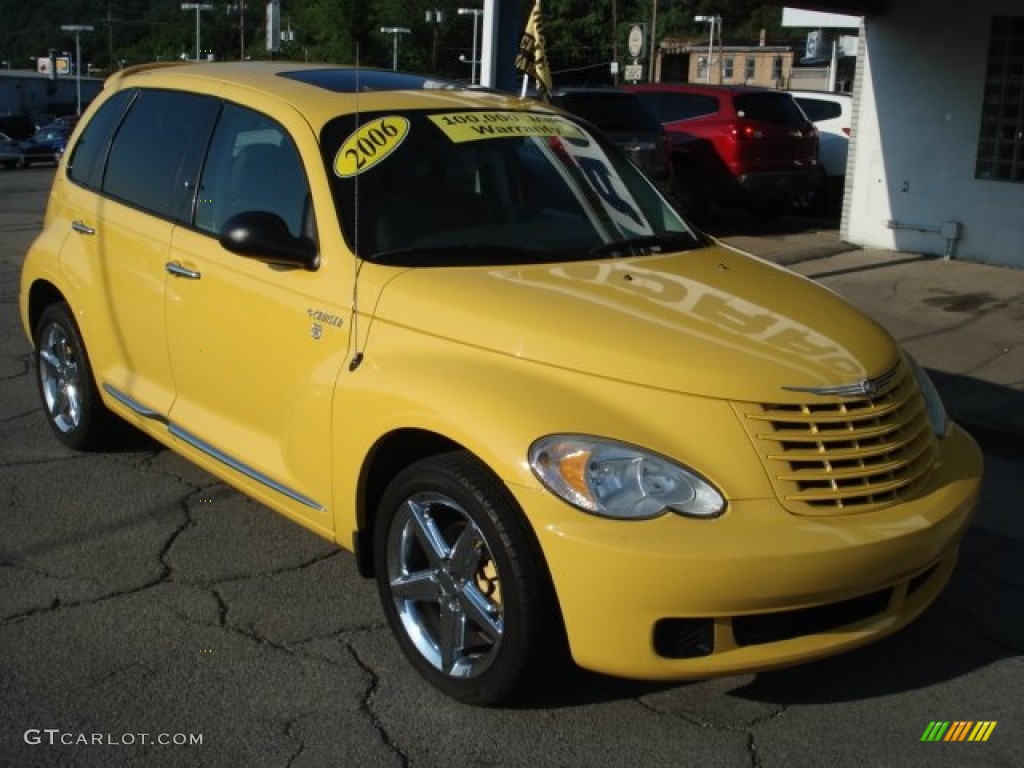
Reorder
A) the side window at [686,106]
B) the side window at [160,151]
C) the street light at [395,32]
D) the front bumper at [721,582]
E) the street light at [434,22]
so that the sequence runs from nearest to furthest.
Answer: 1. the front bumper at [721,582]
2. the side window at [160,151]
3. the side window at [686,106]
4. the street light at [395,32]
5. the street light at [434,22]

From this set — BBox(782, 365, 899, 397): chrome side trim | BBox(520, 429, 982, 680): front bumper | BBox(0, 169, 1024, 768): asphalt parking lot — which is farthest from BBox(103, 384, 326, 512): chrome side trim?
BBox(782, 365, 899, 397): chrome side trim

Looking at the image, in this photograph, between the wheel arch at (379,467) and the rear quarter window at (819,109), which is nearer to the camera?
the wheel arch at (379,467)

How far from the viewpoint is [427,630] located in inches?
142

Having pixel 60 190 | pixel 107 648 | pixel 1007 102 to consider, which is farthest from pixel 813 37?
pixel 107 648

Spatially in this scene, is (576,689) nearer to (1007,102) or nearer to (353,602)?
(353,602)

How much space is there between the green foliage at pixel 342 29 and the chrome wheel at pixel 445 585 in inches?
328

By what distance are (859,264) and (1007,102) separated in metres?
2.14

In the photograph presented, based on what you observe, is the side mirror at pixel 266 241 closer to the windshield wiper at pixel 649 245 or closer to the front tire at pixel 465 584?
the front tire at pixel 465 584

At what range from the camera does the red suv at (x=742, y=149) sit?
1445cm

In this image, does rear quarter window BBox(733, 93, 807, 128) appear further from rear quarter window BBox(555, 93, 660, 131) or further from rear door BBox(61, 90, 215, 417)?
rear door BBox(61, 90, 215, 417)

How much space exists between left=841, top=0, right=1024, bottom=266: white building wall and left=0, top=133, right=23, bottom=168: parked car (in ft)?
87.7

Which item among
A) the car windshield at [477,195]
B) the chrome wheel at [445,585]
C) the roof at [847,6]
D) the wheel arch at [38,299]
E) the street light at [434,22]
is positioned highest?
the street light at [434,22]

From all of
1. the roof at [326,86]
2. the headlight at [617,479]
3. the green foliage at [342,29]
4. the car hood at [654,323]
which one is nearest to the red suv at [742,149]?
the green foliage at [342,29]

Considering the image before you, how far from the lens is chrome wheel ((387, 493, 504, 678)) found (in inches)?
131
